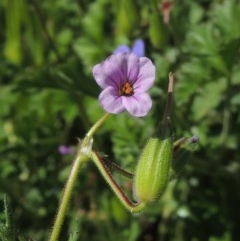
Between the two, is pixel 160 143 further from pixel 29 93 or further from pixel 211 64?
pixel 29 93

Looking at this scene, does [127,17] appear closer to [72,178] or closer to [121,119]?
[121,119]

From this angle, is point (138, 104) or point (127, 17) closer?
point (138, 104)

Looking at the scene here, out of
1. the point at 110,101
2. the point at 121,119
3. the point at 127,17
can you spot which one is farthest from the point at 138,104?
the point at 127,17

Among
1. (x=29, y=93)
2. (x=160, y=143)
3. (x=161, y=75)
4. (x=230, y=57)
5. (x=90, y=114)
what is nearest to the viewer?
(x=160, y=143)

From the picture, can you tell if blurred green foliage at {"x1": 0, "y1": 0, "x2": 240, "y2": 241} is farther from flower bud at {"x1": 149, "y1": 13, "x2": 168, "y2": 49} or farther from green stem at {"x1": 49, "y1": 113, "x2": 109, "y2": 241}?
green stem at {"x1": 49, "y1": 113, "x2": 109, "y2": 241}

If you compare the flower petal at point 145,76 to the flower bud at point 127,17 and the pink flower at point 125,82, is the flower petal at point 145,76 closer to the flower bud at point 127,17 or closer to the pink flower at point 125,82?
the pink flower at point 125,82

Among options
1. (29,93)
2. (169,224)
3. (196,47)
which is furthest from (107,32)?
(169,224)
